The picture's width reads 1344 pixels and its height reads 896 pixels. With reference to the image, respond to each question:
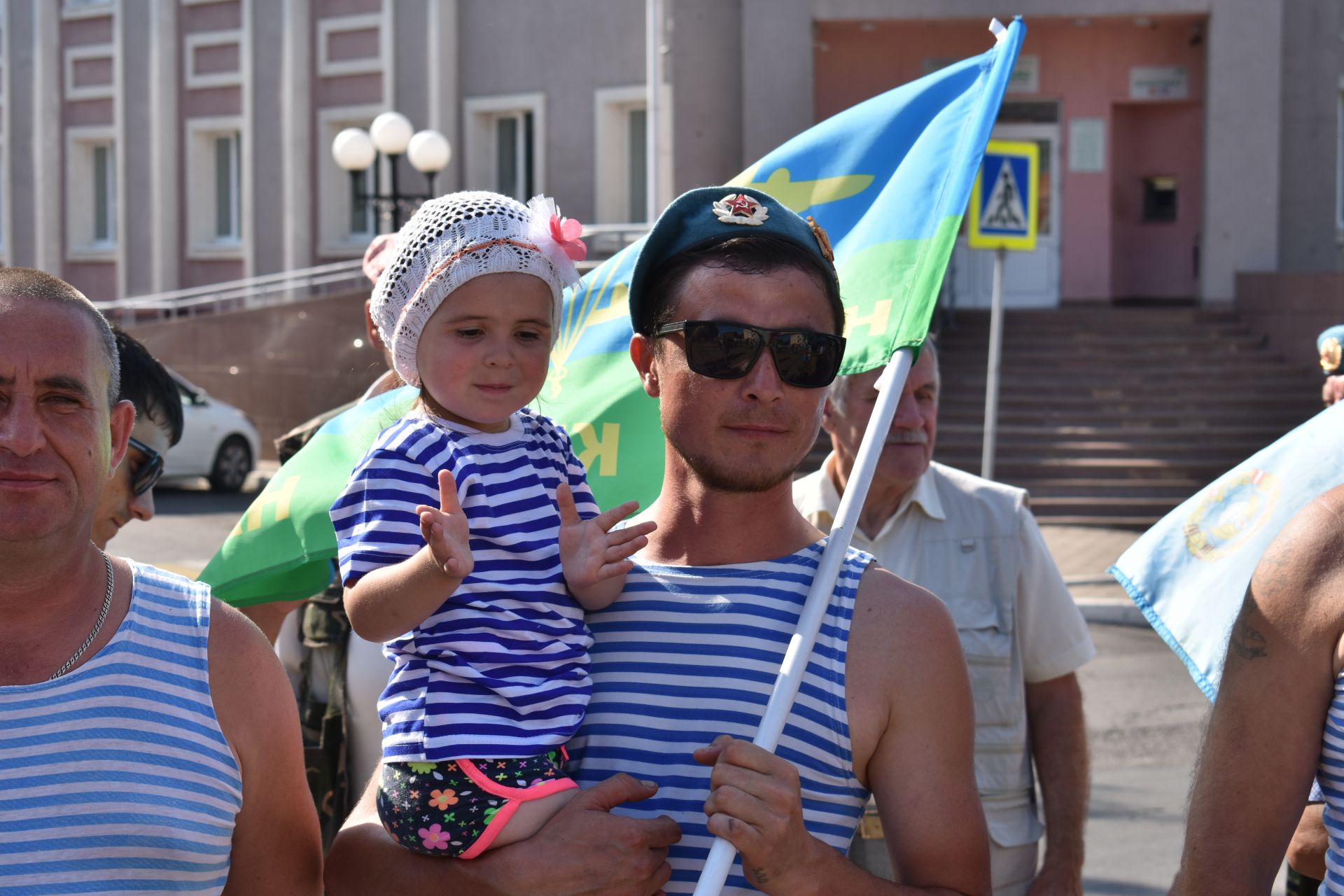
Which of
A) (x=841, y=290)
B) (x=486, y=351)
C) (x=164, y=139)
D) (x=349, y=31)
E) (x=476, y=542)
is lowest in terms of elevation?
(x=476, y=542)

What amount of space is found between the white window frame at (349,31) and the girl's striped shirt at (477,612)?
911 inches

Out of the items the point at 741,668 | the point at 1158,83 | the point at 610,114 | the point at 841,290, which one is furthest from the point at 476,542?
the point at 1158,83

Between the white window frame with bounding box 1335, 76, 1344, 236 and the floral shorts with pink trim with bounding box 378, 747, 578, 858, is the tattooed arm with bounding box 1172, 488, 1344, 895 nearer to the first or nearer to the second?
the floral shorts with pink trim with bounding box 378, 747, 578, 858

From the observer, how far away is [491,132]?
24391 millimetres

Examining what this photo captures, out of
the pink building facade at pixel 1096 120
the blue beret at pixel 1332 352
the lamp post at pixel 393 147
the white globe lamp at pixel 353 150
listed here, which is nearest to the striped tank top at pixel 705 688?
the blue beret at pixel 1332 352

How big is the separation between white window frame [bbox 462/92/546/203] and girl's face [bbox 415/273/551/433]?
20978 millimetres

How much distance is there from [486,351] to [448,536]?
48 centimetres

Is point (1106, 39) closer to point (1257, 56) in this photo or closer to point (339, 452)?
point (1257, 56)

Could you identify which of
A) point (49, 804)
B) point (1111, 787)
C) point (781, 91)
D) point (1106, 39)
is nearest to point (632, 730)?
point (49, 804)

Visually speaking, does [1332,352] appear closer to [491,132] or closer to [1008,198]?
[1008,198]

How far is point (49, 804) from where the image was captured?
7.30ft

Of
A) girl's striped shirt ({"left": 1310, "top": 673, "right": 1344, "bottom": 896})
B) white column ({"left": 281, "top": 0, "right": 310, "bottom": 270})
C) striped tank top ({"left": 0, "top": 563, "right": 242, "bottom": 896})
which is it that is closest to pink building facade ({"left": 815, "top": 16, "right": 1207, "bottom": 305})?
white column ({"left": 281, "top": 0, "right": 310, "bottom": 270})

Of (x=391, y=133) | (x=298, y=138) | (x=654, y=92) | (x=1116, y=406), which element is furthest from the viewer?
(x=298, y=138)

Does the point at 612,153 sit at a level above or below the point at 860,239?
above
